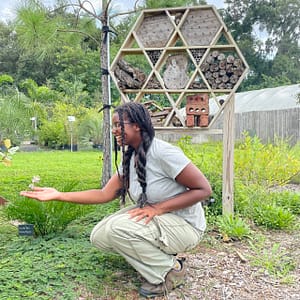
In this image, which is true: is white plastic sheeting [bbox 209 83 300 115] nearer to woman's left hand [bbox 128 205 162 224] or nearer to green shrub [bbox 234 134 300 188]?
green shrub [bbox 234 134 300 188]

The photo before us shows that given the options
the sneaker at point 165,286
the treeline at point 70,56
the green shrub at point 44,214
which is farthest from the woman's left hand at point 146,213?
the treeline at point 70,56

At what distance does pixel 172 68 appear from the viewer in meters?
3.31

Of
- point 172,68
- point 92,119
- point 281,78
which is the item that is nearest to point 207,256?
point 172,68

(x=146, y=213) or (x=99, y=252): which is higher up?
(x=146, y=213)

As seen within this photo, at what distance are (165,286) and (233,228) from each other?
1.10 metres

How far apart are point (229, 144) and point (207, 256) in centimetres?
99

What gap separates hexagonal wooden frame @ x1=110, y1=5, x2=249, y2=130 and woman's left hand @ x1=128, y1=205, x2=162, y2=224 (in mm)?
1335

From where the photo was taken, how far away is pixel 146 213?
197cm

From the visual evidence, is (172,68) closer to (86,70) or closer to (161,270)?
(161,270)

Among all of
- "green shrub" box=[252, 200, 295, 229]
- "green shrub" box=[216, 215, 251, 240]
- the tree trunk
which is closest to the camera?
"green shrub" box=[216, 215, 251, 240]

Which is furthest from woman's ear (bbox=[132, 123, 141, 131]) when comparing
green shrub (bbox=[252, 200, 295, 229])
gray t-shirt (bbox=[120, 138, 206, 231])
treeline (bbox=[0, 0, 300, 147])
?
treeline (bbox=[0, 0, 300, 147])

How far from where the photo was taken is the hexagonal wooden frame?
10.4 feet

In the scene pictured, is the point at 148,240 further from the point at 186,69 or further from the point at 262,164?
the point at 262,164

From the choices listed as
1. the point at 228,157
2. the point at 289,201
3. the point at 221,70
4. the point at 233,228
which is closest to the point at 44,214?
the point at 233,228
